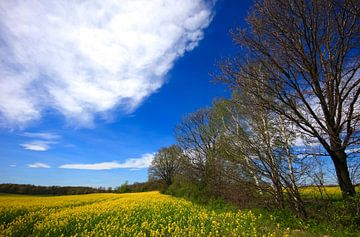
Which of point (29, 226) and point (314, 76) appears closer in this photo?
point (314, 76)

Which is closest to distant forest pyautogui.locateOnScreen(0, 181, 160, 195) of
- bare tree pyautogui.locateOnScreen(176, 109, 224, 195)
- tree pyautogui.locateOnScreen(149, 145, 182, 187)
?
tree pyautogui.locateOnScreen(149, 145, 182, 187)

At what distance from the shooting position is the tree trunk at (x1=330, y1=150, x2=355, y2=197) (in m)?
6.16

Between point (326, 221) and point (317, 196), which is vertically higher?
point (317, 196)

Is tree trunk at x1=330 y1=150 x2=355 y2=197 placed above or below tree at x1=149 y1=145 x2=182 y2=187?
below

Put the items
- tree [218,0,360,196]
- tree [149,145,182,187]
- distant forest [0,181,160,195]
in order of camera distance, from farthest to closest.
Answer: tree [149,145,182,187] < distant forest [0,181,160,195] < tree [218,0,360,196]

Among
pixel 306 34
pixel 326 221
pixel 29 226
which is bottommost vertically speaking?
pixel 29 226

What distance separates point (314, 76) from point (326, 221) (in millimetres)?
4811

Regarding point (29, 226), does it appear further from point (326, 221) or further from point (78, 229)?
point (326, 221)

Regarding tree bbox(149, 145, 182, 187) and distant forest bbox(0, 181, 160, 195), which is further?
tree bbox(149, 145, 182, 187)

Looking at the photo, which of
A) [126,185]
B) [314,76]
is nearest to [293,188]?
[314,76]

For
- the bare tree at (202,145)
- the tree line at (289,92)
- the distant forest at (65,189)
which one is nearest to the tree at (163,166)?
the distant forest at (65,189)

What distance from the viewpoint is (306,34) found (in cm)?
657

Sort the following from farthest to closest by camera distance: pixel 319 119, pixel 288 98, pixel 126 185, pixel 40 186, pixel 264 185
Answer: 1. pixel 126 185
2. pixel 40 186
3. pixel 264 185
4. pixel 288 98
5. pixel 319 119

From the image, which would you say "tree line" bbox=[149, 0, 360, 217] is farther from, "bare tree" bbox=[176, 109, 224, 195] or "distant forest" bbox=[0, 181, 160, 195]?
"distant forest" bbox=[0, 181, 160, 195]
